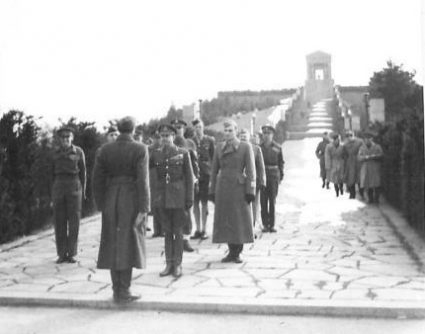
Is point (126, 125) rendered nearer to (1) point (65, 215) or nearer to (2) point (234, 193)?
(2) point (234, 193)

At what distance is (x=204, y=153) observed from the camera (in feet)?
33.8

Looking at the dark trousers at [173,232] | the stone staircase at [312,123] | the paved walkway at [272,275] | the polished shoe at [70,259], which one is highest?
the stone staircase at [312,123]

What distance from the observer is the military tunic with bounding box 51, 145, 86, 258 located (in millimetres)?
8234

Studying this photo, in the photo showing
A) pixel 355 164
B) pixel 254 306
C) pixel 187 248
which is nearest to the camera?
pixel 254 306

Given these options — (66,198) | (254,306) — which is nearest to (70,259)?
(66,198)

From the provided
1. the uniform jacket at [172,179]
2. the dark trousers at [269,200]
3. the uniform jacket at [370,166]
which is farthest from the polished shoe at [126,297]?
the uniform jacket at [370,166]

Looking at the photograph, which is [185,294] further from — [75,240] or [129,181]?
[75,240]

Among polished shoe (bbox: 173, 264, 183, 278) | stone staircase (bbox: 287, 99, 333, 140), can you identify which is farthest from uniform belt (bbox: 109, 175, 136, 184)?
stone staircase (bbox: 287, 99, 333, 140)

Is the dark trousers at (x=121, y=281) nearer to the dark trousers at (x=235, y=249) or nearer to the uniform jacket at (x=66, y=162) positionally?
the dark trousers at (x=235, y=249)

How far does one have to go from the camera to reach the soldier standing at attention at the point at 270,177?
10.7 m

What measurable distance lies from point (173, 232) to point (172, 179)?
2.20 ft

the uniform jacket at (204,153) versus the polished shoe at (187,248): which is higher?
the uniform jacket at (204,153)

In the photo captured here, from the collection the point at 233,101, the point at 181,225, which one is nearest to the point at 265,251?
the point at 181,225

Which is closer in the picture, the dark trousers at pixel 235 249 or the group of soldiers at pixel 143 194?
the group of soldiers at pixel 143 194
